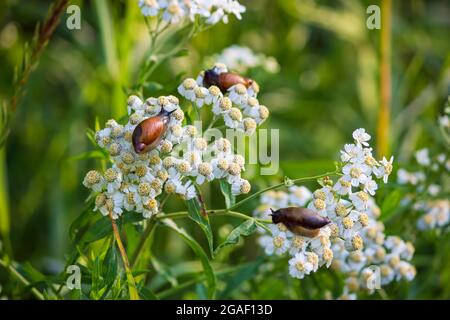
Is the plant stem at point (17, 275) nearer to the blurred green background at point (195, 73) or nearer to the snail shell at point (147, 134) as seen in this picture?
the snail shell at point (147, 134)

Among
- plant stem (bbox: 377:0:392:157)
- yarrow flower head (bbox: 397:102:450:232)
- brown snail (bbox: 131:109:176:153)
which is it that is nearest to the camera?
brown snail (bbox: 131:109:176:153)

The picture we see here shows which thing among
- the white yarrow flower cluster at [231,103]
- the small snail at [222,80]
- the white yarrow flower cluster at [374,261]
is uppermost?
the small snail at [222,80]

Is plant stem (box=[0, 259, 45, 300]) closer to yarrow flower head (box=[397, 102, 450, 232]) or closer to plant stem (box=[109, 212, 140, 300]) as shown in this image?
plant stem (box=[109, 212, 140, 300])

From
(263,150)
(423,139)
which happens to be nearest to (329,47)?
(423,139)

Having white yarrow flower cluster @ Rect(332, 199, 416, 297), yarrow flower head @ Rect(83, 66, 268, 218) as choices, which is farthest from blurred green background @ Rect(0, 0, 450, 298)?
yarrow flower head @ Rect(83, 66, 268, 218)

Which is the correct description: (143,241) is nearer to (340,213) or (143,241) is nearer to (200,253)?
(200,253)

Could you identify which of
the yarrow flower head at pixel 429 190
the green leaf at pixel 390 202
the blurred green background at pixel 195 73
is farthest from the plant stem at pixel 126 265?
the blurred green background at pixel 195 73
